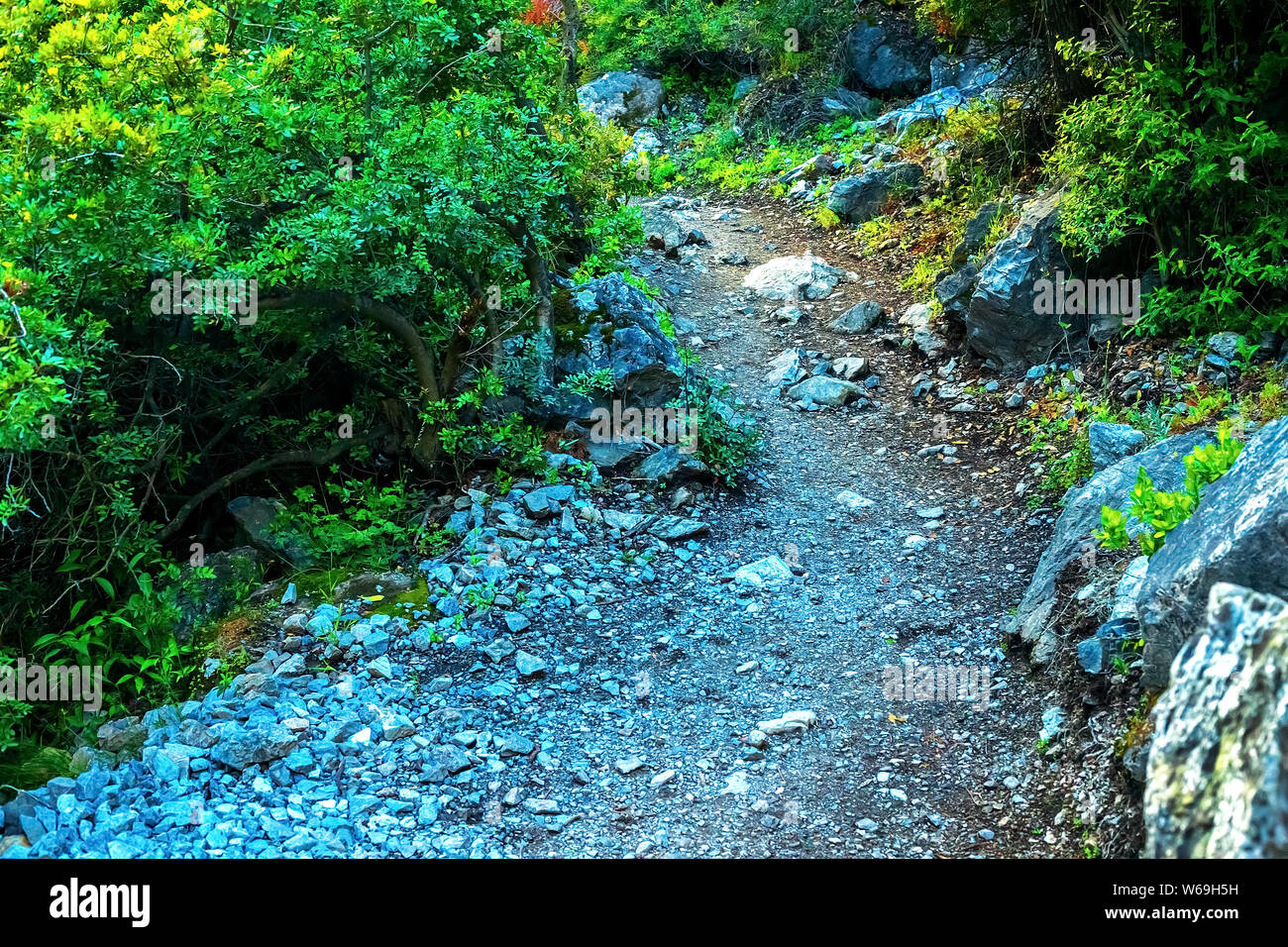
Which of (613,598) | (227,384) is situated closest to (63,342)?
(227,384)

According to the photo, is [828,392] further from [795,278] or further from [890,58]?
[890,58]

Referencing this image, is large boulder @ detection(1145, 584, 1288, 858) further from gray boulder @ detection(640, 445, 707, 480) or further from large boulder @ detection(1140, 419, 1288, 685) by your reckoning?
gray boulder @ detection(640, 445, 707, 480)

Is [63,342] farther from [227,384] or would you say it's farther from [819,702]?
[819,702]

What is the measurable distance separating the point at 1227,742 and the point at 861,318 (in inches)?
327

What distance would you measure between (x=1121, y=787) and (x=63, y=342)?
5435mm

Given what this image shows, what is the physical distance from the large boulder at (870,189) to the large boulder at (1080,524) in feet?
23.6

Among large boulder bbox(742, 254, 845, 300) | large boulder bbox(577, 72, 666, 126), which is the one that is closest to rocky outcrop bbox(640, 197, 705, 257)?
large boulder bbox(742, 254, 845, 300)

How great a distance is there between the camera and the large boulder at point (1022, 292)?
28.1 feet

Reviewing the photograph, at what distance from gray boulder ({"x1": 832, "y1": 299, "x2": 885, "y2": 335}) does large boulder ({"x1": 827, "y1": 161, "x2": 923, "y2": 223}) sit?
8.34 feet

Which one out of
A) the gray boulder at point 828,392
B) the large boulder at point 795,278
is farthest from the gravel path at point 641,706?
the large boulder at point 795,278

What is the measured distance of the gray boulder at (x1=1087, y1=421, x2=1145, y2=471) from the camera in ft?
21.6

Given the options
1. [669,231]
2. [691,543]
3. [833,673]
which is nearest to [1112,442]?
[833,673]

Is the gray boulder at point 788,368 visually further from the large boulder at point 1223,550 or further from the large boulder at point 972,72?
the large boulder at point 1223,550

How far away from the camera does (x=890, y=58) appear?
16.0 m
